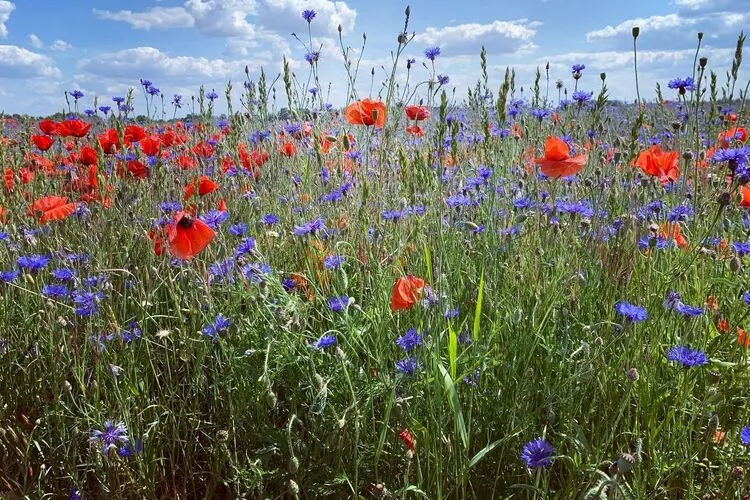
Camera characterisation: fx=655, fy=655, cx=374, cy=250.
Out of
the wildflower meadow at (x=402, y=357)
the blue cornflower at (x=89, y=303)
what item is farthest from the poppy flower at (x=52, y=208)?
the blue cornflower at (x=89, y=303)

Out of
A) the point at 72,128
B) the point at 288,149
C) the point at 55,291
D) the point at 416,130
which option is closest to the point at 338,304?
the point at 55,291

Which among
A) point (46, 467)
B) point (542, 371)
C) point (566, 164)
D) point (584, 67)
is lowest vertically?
→ point (46, 467)

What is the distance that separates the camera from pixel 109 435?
5.75ft

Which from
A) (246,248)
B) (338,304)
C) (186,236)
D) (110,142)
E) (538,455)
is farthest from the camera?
(110,142)

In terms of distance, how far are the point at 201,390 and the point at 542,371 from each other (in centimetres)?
101

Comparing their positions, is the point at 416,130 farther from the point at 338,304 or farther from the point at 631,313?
the point at 631,313

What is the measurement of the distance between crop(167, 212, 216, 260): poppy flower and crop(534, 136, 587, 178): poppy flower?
981mm

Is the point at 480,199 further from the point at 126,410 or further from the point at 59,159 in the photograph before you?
the point at 59,159

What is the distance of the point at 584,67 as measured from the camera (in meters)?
3.56

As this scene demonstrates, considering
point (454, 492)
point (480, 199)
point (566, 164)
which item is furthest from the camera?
point (480, 199)

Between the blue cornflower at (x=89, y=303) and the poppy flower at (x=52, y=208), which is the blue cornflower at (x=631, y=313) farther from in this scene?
the poppy flower at (x=52, y=208)

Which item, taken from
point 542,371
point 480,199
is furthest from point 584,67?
point 542,371

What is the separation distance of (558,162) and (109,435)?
58.6 inches

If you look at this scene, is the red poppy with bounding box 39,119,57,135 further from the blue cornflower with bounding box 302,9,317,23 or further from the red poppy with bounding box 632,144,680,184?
the red poppy with bounding box 632,144,680,184
